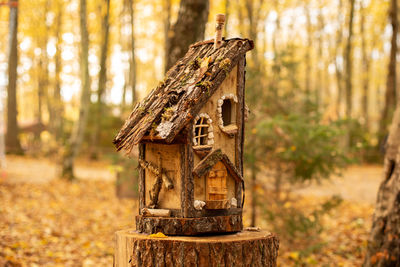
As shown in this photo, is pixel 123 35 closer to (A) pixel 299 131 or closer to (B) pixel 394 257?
(A) pixel 299 131

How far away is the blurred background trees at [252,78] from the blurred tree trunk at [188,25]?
0.05ft

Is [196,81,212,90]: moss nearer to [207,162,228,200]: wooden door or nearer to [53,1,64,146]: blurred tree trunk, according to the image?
[207,162,228,200]: wooden door

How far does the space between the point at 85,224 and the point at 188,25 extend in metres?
4.87

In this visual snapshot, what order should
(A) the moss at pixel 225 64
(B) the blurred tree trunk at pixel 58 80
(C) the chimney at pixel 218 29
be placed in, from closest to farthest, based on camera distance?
(A) the moss at pixel 225 64, (C) the chimney at pixel 218 29, (B) the blurred tree trunk at pixel 58 80

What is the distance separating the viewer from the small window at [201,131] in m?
3.51

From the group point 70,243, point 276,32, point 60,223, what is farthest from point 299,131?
point 276,32

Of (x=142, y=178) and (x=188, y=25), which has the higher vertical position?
(x=188, y=25)

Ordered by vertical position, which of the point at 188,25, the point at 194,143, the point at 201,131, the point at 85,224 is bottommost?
the point at 85,224

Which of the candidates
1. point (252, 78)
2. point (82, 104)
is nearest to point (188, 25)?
point (252, 78)

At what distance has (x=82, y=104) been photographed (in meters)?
14.6

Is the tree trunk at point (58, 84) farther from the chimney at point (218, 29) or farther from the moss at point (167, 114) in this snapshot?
the moss at point (167, 114)

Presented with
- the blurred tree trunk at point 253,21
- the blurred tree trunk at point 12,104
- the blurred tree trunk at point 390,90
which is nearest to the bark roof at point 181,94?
the blurred tree trunk at point 253,21

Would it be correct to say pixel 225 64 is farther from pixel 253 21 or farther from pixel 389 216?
pixel 253 21

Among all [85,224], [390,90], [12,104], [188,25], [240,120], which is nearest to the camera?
[240,120]
